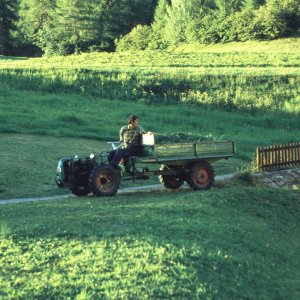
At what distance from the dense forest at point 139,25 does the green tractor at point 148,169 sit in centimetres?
6743

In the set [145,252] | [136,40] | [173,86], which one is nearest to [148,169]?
[145,252]

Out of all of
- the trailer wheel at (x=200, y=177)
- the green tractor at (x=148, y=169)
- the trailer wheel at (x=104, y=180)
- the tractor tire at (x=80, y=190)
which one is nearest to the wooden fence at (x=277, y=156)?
the green tractor at (x=148, y=169)

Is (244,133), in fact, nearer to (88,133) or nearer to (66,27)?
(88,133)

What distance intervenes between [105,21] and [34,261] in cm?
10170

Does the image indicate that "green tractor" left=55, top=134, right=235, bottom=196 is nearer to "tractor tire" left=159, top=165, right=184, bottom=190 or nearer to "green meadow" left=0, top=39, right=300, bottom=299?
"tractor tire" left=159, top=165, right=184, bottom=190

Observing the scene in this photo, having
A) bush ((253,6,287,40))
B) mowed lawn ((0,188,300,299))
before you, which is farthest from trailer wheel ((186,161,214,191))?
bush ((253,6,287,40))

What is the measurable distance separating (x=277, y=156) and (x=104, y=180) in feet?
34.9

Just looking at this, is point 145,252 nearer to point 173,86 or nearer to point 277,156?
point 277,156

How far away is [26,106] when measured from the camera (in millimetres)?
38438

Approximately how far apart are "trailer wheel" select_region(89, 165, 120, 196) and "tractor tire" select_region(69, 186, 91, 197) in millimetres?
911

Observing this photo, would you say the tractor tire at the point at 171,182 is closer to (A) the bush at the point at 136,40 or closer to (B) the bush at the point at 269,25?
(B) the bush at the point at 269,25

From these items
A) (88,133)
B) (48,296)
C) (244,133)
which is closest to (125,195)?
(48,296)

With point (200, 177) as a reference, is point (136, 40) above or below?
above

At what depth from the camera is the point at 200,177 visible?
1989 centimetres
